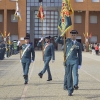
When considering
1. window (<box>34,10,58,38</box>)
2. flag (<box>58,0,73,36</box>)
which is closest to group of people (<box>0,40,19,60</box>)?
window (<box>34,10,58,38</box>)

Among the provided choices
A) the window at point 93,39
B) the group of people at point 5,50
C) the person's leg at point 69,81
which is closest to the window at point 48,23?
the window at point 93,39

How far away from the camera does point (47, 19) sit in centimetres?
7344

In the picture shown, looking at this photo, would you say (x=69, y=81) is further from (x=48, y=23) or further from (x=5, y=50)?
(x=48, y=23)

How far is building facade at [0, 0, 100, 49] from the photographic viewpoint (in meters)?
71.5

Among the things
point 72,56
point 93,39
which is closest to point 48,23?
point 93,39

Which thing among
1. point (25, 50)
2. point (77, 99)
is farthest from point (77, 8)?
point (77, 99)

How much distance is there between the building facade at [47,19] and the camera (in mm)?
71500

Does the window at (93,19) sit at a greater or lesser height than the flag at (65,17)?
greater

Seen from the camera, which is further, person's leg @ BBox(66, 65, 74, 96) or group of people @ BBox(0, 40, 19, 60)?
group of people @ BBox(0, 40, 19, 60)

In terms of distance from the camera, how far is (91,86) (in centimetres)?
1454

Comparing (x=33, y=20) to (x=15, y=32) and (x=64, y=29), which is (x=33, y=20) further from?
(x=64, y=29)

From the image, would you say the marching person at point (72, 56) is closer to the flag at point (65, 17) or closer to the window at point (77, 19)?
the flag at point (65, 17)

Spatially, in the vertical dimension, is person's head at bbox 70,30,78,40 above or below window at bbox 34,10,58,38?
below

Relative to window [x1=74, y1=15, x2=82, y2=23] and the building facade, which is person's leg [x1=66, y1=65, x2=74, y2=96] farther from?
window [x1=74, y1=15, x2=82, y2=23]
